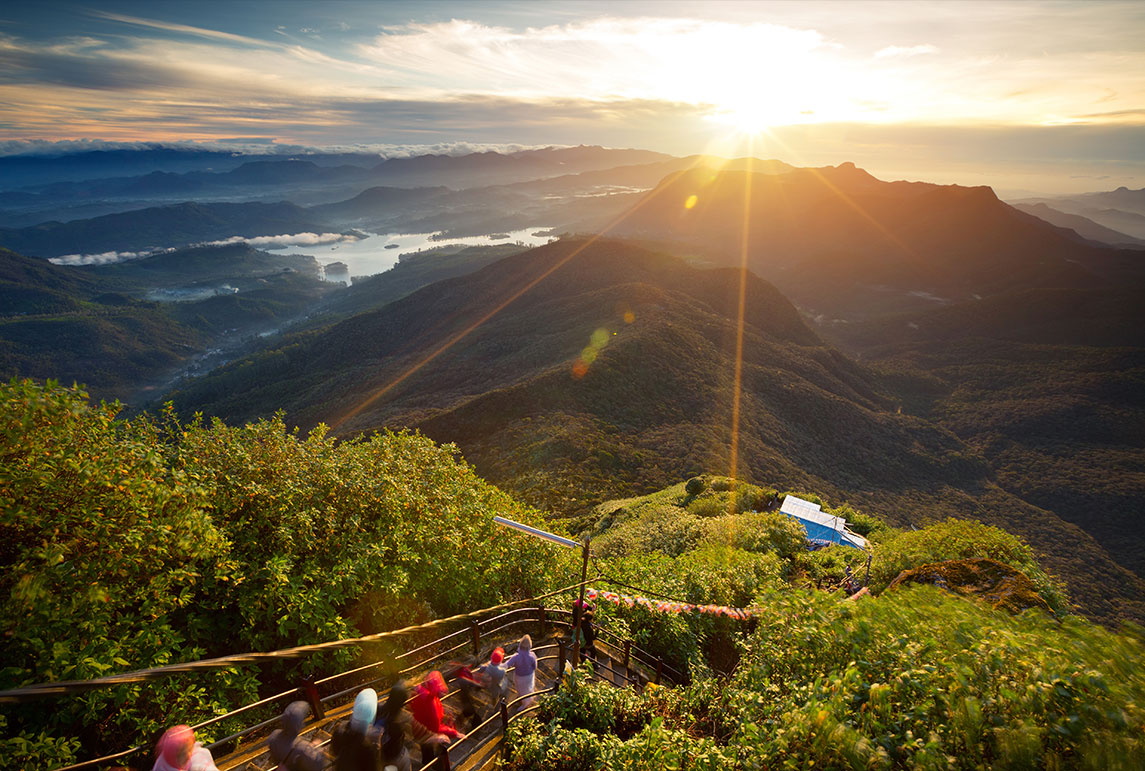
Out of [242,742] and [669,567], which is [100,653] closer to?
[242,742]

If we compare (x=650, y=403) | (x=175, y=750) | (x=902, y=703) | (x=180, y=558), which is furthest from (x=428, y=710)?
(x=650, y=403)

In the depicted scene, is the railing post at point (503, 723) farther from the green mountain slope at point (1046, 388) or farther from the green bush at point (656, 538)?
the green mountain slope at point (1046, 388)

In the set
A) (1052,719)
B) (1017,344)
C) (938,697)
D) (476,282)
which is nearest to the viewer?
(1052,719)

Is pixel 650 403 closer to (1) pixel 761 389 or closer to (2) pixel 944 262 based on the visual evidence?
(1) pixel 761 389

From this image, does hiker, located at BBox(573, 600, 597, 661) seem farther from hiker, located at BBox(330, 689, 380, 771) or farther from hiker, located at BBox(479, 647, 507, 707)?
hiker, located at BBox(330, 689, 380, 771)

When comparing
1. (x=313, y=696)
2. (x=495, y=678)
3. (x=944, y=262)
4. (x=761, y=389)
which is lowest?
(x=761, y=389)

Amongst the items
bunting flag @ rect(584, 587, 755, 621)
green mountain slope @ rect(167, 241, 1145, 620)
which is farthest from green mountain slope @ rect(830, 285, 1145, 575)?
bunting flag @ rect(584, 587, 755, 621)

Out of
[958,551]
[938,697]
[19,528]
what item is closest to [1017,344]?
[958,551]
